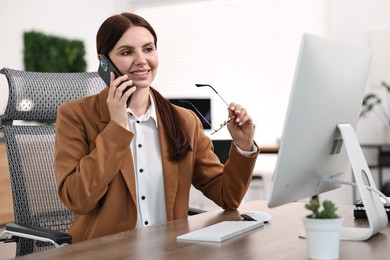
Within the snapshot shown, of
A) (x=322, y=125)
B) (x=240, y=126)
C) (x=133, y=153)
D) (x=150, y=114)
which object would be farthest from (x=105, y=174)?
(x=322, y=125)

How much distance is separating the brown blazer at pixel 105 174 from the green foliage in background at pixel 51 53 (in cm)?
450

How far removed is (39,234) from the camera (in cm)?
171

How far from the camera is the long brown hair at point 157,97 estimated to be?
6.23 feet

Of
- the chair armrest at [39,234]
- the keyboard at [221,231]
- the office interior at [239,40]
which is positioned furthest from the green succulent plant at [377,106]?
the chair armrest at [39,234]

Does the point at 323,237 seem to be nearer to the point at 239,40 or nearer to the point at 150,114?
the point at 150,114

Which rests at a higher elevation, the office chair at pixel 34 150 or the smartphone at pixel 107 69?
the smartphone at pixel 107 69

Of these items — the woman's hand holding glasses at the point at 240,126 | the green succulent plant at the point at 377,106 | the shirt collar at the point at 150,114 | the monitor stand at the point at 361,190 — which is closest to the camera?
the monitor stand at the point at 361,190

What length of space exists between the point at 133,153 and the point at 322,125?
2.42 feet

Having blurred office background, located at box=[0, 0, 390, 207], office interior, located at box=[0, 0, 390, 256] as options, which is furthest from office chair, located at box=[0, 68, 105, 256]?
blurred office background, located at box=[0, 0, 390, 207]

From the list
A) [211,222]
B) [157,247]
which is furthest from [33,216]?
[157,247]

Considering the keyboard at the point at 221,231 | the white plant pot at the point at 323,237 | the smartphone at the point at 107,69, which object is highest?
the smartphone at the point at 107,69

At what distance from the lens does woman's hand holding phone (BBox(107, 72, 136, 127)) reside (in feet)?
5.79

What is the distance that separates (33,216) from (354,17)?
190 inches

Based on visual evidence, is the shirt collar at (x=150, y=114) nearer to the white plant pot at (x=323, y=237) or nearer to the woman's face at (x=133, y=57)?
the woman's face at (x=133, y=57)
